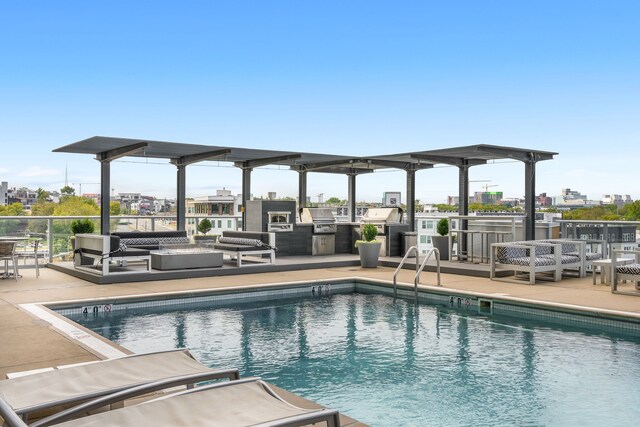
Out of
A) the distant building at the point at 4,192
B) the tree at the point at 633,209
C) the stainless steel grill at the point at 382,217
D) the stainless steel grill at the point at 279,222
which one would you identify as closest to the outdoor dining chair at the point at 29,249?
the stainless steel grill at the point at 279,222

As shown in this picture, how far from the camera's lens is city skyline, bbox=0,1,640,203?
687 inches

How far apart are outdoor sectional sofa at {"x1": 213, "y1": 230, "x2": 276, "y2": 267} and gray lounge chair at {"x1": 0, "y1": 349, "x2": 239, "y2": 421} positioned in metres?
7.93

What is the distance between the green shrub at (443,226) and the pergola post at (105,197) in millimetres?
6897

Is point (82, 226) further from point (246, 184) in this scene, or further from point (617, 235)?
point (617, 235)

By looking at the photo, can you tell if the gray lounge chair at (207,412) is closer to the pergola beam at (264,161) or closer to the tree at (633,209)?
the pergola beam at (264,161)

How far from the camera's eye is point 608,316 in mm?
6816

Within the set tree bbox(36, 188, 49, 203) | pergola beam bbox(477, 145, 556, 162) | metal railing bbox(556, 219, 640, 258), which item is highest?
tree bbox(36, 188, 49, 203)

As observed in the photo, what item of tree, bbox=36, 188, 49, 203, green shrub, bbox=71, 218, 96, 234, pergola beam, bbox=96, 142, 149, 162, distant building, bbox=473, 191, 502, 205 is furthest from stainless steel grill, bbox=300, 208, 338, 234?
tree, bbox=36, 188, 49, 203

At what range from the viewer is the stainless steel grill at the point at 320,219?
13797 mm

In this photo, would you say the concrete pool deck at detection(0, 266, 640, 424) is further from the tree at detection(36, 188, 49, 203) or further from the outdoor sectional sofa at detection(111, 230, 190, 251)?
the tree at detection(36, 188, 49, 203)

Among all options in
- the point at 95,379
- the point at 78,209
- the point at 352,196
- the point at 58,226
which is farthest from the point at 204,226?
the point at 78,209

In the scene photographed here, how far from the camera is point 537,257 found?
9.84 metres

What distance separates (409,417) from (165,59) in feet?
61.5

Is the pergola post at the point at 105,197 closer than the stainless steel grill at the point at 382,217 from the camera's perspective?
Yes
